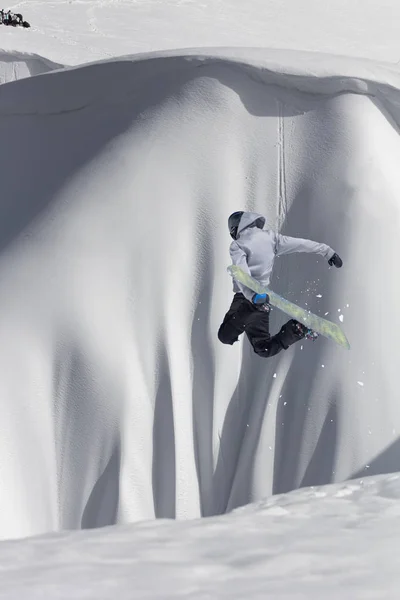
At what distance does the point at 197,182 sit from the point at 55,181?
1.04 m

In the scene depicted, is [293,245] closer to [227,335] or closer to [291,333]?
[291,333]

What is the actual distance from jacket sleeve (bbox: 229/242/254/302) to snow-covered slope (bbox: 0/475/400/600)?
1.25 meters

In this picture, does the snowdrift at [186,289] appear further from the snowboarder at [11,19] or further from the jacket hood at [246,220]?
the snowboarder at [11,19]

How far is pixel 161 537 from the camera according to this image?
11.2ft

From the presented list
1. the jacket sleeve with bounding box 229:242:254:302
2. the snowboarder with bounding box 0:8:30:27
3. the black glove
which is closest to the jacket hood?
the jacket sleeve with bounding box 229:242:254:302

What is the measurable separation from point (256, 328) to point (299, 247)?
1.95 feet

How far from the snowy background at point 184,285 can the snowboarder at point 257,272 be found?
13.8 inches

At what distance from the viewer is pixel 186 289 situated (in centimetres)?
554

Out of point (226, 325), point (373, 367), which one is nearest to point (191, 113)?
point (226, 325)

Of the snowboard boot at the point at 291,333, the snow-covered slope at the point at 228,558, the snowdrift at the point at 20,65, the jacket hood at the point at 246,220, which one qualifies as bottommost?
the snow-covered slope at the point at 228,558

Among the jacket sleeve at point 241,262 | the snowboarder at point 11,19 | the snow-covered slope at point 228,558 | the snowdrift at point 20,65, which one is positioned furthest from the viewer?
the snowboarder at point 11,19

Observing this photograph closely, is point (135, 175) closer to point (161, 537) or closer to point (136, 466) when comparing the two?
point (136, 466)

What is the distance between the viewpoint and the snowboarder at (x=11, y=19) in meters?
10.7

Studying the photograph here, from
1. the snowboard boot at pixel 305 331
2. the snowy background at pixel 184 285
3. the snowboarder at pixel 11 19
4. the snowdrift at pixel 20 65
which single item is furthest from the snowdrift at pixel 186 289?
the snowboarder at pixel 11 19
